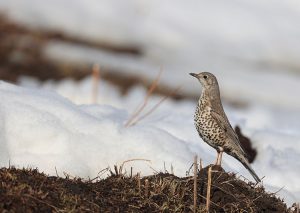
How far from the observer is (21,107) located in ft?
20.6

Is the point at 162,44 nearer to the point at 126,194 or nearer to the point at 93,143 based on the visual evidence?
the point at 93,143

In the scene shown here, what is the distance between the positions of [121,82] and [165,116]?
15.3 feet

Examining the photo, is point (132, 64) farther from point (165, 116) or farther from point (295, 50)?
point (165, 116)

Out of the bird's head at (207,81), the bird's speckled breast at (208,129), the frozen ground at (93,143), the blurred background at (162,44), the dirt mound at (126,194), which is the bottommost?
the dirt mound at (126,194)

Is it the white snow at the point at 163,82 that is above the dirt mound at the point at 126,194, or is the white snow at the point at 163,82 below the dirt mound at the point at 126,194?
above

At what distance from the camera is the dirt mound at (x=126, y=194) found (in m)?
4.82

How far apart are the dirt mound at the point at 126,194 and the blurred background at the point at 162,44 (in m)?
7.35

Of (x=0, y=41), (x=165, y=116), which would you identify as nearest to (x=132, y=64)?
(x=0, y=41)

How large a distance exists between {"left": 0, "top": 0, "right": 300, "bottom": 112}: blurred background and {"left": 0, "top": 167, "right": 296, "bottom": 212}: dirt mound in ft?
24.1

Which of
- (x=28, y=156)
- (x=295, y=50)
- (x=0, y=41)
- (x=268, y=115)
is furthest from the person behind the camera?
(x=295, y=50)

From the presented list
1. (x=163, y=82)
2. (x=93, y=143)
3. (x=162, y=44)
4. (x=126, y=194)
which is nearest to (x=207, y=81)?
(x=93, y=143)

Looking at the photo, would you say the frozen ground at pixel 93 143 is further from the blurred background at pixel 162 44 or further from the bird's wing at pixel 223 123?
the blurred background at pixel 162 44

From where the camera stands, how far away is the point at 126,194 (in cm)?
522

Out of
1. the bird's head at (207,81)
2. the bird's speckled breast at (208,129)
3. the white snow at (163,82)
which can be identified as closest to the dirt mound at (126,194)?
the white snow at (163,82)
